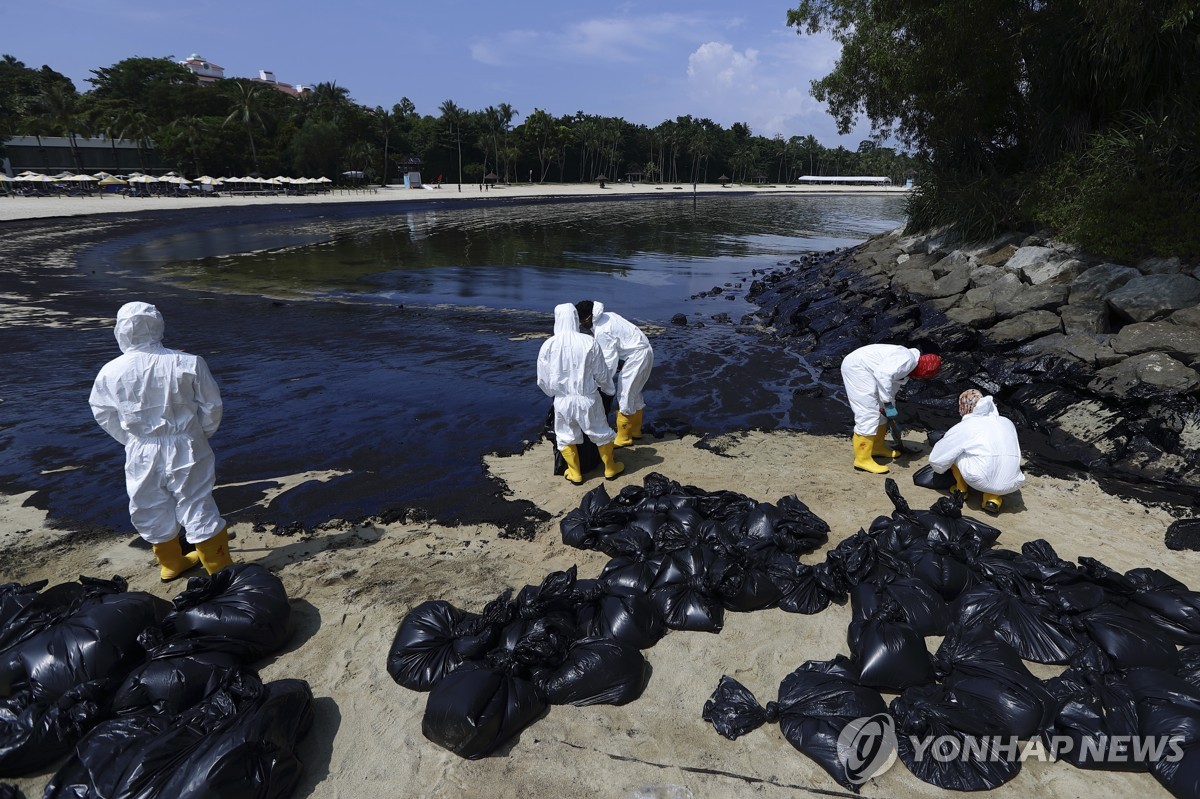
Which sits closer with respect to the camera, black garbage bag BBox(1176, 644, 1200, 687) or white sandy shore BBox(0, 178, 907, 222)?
black garbage bag BBox(1176, 644, 1200, 687)

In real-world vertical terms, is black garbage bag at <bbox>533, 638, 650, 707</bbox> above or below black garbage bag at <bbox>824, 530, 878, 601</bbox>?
below

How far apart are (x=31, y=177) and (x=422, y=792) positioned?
194 feet

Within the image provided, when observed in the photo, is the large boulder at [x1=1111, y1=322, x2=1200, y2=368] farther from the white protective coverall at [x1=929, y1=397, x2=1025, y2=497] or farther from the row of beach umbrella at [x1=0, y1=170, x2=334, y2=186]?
the row of beach umbrella at [x1=0, y1=170, x2=334, y2=186]

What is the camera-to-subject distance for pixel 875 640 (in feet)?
10.8

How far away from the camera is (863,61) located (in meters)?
15.1

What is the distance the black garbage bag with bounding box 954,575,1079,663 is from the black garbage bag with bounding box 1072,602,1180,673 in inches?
4.6

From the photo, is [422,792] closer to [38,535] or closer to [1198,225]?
[38,535]

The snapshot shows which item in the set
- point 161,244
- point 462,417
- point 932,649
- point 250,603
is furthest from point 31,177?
point 932,649

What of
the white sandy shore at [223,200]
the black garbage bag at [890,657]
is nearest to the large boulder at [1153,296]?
the black garbage bag at [890,657]

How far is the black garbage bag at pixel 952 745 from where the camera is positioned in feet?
9.03

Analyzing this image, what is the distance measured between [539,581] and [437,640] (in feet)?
3.44

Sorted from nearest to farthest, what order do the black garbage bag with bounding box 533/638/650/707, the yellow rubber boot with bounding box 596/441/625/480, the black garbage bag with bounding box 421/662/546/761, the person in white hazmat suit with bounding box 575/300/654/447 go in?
the black garbage bag with bounding box 421/662/546/761
the black garbage bag with bounding box 533/638/650/707
the yellow rubber boot with bounding box 596/441/625/480
the person in white hazmat suit with bounding box 575/300/654/447

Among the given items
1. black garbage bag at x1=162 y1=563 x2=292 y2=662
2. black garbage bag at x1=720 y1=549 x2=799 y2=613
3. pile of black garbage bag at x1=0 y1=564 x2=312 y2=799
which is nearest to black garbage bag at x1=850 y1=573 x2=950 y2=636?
black garbage bag at x1=720 y1=549 x2=799 y2=613

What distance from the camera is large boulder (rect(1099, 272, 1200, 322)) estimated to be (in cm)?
785
